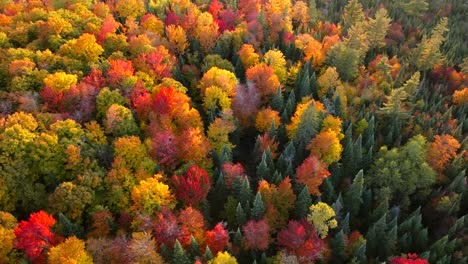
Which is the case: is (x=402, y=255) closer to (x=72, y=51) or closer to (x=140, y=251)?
(x=140, y=251)

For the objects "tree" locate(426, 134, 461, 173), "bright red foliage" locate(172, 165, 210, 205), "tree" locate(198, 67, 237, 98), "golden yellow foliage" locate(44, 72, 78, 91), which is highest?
"golden yellow foliage" locate(44, 72, 78, 91)

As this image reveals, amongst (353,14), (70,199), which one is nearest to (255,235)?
(70,199)

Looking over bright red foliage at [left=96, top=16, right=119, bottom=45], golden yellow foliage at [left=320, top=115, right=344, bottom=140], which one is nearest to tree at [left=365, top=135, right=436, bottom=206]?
golden yellow foliage at [left=320, top=115, right=344, bottom=140]

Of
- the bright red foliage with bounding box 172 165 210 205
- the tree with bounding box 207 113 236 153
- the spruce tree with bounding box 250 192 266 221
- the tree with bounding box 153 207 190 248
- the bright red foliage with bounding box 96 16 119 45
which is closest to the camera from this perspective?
the tree with bounding box 153 207 190 248

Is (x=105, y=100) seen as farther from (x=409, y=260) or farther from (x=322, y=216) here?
(x=409, y=260)

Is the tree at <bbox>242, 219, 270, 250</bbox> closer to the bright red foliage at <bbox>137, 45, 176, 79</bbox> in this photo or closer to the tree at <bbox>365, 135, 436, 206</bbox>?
the tree at <bbox>365, 135, 436, 206</bbox>

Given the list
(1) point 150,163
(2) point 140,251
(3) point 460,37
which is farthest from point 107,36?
(3) point 460,37

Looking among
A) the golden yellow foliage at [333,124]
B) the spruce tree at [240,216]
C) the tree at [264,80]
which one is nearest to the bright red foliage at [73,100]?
the spruce tree at [240,216]
